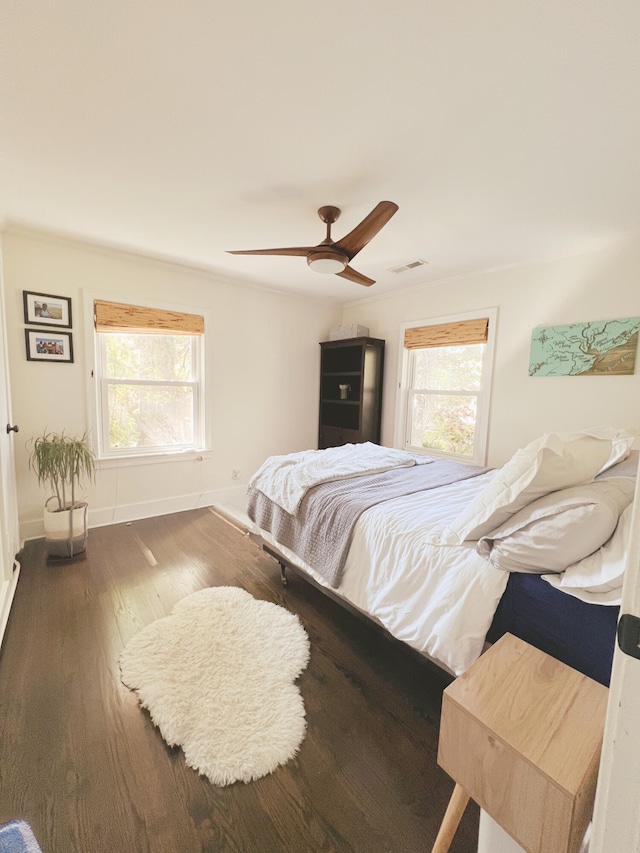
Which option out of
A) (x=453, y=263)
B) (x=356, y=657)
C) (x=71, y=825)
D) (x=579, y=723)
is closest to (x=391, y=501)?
(x=356, y=657)

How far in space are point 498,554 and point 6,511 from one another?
8.94 feet

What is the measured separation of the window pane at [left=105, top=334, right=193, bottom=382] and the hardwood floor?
6.51 feet

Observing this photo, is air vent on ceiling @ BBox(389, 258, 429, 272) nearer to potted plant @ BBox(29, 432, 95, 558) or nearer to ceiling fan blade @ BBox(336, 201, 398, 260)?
ceiling fan blade @ BBox(336, 201, 398, 260)

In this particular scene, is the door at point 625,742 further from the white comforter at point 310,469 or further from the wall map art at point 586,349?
the wall map art at point 586,349

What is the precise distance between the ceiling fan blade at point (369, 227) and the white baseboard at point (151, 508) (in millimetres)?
2825

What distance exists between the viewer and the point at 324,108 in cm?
148

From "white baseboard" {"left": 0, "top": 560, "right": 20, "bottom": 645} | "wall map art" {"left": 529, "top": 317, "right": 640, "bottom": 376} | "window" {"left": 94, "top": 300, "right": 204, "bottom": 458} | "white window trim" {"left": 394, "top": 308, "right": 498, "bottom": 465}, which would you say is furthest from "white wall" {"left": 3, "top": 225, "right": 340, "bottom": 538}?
"wall map art" {"left": 529, "top": 317, "right": 640, "bottom": 376}

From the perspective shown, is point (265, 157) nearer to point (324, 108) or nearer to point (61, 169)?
point (324, 108)

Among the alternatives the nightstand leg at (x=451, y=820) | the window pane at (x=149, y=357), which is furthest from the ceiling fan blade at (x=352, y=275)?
the nightstand leg at (x=451, y=820)

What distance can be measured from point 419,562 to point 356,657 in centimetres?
67

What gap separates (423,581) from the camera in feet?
4.76

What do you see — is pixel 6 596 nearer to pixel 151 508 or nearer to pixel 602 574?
pixel 151 508

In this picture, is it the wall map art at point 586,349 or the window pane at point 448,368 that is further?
the window pane at point 448,368

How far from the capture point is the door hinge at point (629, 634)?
51 cm
